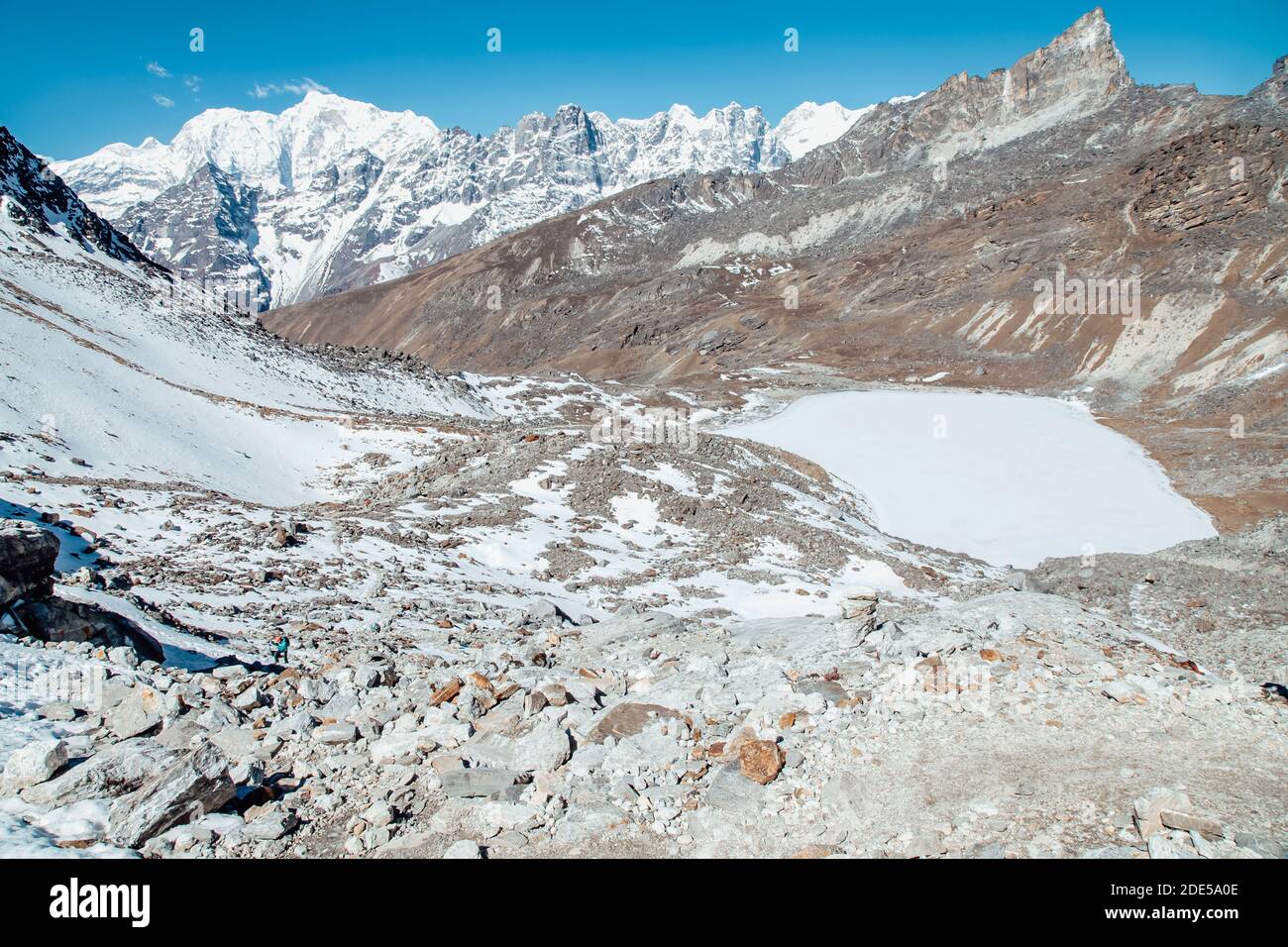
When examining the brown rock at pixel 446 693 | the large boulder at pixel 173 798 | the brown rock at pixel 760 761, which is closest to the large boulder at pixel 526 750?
the brown rock at pixel 446 693

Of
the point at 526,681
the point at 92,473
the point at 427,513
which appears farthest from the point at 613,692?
the point at 92,473

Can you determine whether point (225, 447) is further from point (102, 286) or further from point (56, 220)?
point (56, 220)

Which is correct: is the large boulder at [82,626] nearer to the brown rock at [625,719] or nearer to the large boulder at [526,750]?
the large boulder at [526,750]

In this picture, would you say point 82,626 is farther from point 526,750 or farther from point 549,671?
point 526,750

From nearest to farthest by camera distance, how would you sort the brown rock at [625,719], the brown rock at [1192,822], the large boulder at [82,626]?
the brown rock at [1192,822], the brown rock at [625,719], the large boulder at [82,626]

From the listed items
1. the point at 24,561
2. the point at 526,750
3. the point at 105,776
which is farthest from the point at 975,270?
the point at 105,776

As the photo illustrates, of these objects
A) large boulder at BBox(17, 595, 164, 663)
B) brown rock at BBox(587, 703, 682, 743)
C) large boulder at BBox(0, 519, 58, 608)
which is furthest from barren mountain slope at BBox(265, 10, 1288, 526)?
large boulder at BBox(0, 519, 58, 608)
